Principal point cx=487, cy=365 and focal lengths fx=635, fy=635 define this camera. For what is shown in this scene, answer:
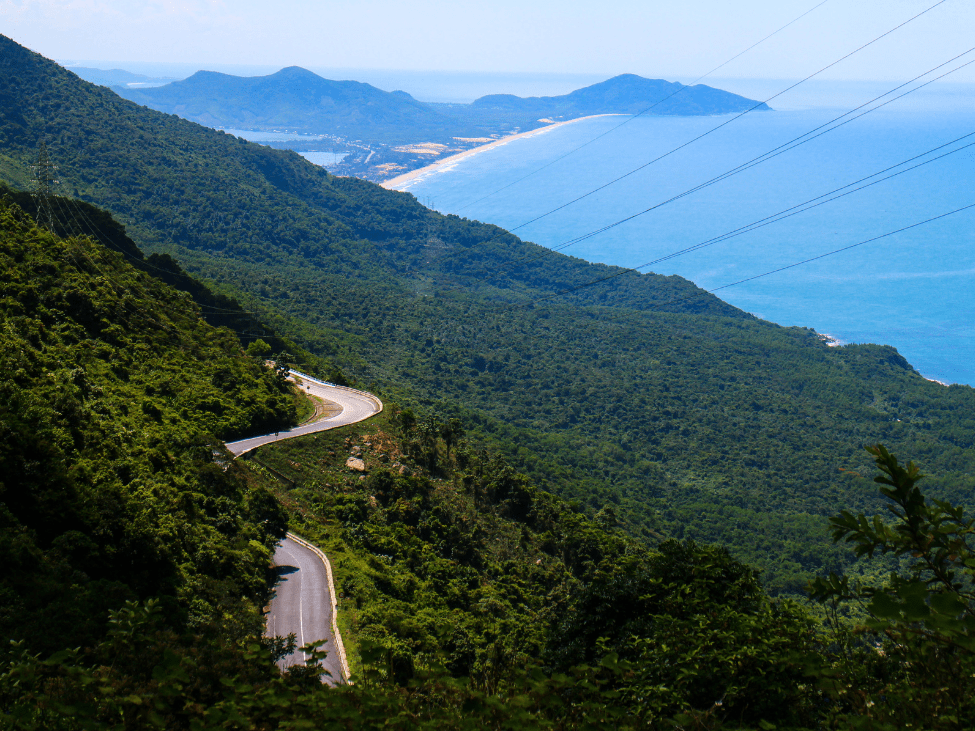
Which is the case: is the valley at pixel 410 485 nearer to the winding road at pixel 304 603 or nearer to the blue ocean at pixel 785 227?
the winding road at pixel 304 603

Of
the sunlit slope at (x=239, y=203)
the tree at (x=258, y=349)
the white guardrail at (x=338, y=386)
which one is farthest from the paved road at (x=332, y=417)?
the sunlit slope at (x=239, y=203)

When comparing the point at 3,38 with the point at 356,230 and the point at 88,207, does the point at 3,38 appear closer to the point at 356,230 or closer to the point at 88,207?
the point at 356,230

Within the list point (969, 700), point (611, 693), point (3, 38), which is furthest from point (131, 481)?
point (3, 38)

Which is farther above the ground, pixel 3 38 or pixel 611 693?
pixel 3 38

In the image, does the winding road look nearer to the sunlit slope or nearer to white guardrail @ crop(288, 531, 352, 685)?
white guardrail @ crop(288, 531, 352, 685)

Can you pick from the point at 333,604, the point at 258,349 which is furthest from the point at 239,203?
the point at 333,604

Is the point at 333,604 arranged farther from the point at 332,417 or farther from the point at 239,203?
the point at 239,203

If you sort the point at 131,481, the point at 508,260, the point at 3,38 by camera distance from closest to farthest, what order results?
the point at 131,481 → the point at 3,38 → the point at 508,260
